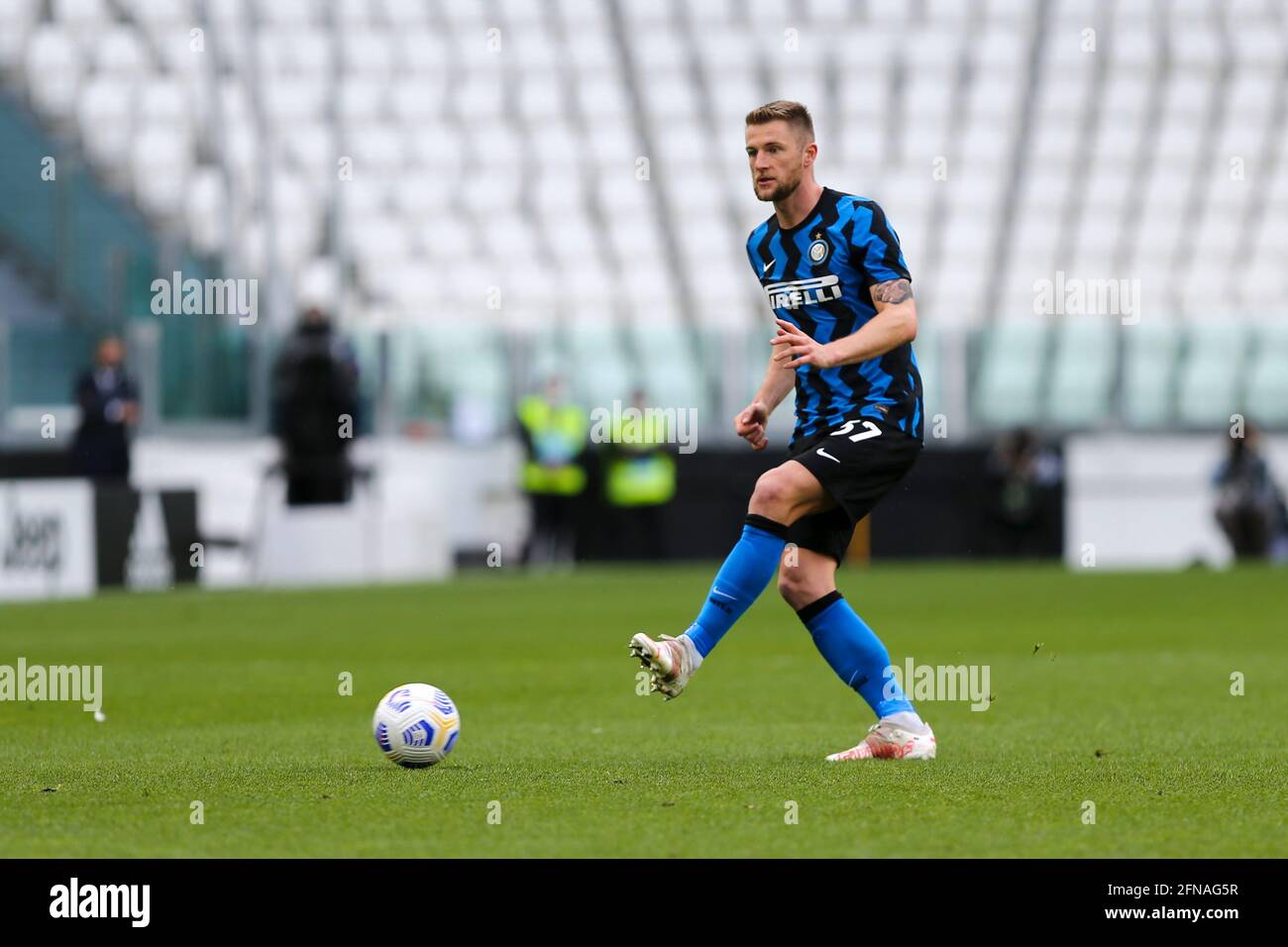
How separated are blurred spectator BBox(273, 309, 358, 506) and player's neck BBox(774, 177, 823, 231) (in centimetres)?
1372

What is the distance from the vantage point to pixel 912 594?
1717cm

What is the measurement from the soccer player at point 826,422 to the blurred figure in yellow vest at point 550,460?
15.0 metres

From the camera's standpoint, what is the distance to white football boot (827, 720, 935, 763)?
6.75 meters

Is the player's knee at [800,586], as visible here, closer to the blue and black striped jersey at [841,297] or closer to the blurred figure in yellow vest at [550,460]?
the blue and black striped jersey at [841,297]

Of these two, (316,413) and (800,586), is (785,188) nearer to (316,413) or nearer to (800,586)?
(800,586)

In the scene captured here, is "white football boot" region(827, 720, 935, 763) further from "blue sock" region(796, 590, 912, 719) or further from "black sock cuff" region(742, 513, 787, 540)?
→ "black sock cuff" region(742, 513, 787, 540)

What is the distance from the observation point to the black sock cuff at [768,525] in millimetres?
6699

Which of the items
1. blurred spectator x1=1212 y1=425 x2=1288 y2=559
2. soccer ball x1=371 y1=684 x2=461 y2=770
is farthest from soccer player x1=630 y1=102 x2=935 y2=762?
blurred spectator x1=1212 y1=425 x2=1288 y2=559

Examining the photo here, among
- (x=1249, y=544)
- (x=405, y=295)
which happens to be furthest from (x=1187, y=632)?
(x=405, y=295)

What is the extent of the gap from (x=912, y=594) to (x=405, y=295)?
10.4m

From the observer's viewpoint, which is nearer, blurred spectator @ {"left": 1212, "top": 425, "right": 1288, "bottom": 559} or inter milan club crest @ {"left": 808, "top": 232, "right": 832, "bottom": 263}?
inter milan club crest @ {"left": 808, "top": 232, "right": 832, "bottom": 263}

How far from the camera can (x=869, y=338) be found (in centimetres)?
652

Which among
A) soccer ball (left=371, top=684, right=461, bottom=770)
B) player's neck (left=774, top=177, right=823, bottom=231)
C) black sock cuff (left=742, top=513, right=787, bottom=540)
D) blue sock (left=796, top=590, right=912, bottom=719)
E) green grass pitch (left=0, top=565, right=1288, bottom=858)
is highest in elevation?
player's neck (left=774, top=177, right=823, bottom=231)
